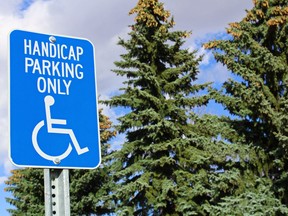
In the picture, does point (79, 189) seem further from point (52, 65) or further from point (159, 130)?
point (52, 65)

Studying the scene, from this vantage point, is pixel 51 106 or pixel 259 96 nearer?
pixel 51 106

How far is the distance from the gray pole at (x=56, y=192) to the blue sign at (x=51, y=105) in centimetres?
6

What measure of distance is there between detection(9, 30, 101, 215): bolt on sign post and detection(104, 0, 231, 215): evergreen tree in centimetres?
1443

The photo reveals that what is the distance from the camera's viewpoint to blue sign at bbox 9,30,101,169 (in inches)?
95.6

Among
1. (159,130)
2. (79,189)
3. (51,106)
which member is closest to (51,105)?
(51,106)

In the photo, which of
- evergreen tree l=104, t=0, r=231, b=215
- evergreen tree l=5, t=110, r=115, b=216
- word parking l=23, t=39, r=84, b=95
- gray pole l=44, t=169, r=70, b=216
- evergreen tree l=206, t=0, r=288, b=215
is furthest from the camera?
evergreen tree l=5, t=110, r=115, b=216

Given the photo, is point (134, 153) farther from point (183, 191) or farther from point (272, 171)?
point (272, 171)

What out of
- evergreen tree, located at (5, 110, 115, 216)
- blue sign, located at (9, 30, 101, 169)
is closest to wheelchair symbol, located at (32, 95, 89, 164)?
blue sign, located at (9, 30, 101, 169)

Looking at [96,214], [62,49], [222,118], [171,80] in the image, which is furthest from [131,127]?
[62,49]

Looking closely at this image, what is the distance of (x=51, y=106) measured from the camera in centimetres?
251

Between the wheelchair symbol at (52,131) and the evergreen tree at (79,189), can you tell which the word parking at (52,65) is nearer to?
the wheelchair symbol at (52,131)

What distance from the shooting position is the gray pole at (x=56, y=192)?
2.39 meters

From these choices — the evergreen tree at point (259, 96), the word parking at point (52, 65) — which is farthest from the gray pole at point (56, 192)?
the evergreen tree at point (259, 96)

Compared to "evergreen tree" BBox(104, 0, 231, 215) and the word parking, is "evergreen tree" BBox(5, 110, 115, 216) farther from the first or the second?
the word parking
